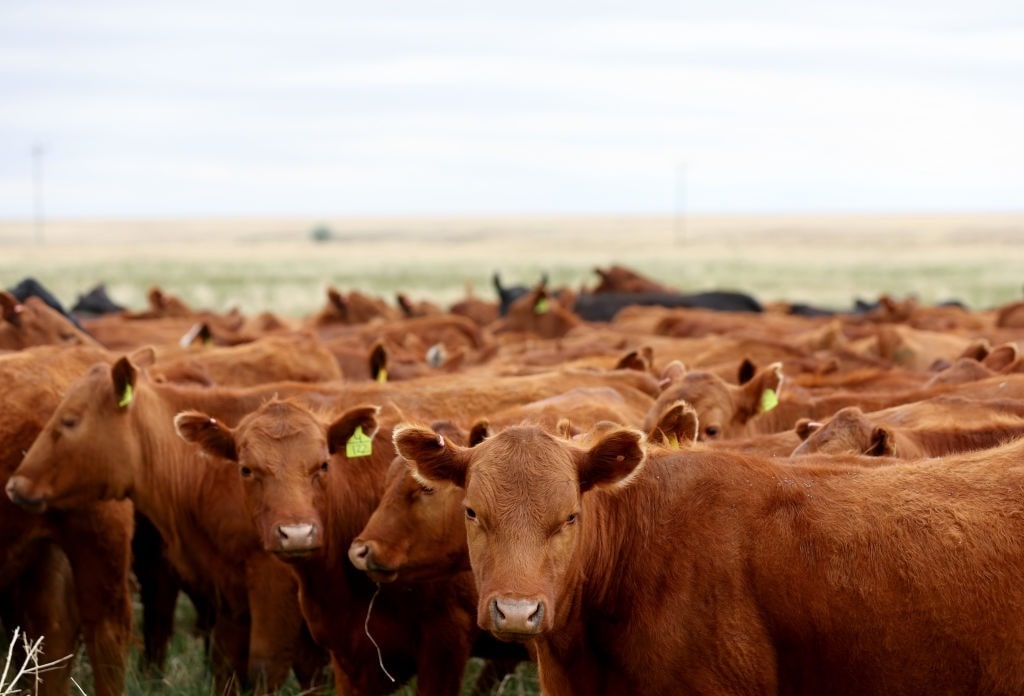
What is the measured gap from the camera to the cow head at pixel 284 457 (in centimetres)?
587

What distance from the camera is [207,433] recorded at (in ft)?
20.7

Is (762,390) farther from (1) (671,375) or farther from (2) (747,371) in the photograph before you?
(1) (671,375)

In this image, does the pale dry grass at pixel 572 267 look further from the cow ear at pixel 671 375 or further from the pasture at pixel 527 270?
the cow ear at pixel 671 375

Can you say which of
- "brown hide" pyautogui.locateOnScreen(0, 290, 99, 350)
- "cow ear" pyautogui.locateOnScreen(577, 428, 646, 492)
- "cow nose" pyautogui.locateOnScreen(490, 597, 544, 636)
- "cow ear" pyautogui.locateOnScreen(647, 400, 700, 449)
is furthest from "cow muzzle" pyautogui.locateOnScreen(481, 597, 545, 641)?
"brown hide" pyautogui.locateOnScreen(0, 290, 99, 350)

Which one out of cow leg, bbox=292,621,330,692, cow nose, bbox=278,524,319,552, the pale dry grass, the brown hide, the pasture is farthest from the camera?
the pale dry grass

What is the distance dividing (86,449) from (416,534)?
1.95 m

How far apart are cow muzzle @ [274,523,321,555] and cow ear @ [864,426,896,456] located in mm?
2342

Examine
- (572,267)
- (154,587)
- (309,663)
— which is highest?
(154,587)

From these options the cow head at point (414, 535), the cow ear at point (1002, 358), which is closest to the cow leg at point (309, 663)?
the cow head at point (414, 535)

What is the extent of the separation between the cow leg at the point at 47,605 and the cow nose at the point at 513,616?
3.76 metres

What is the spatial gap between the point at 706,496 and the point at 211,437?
8.51ft

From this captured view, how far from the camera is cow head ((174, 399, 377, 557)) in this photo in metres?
5.87

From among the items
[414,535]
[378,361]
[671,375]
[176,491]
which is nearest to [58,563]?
[176,491]

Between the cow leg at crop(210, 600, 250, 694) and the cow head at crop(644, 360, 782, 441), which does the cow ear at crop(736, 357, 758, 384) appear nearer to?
the cow head at crop(644, 360, 782, 441)
